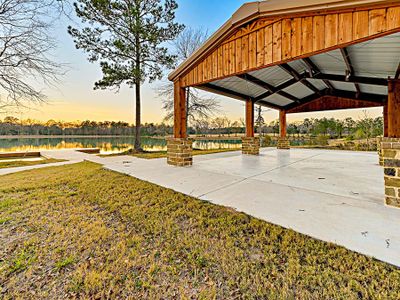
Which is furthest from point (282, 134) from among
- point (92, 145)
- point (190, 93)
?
point (92, 145)

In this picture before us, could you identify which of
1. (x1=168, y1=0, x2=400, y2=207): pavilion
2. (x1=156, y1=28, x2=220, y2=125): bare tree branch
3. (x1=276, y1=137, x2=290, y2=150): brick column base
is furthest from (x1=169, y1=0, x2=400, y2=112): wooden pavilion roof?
(x1=156, y1=28, x2=220, y2=125): bare tree branch

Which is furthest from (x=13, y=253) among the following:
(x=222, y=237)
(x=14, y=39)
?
(x=14, y=39)

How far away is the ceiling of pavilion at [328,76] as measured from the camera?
380 centimetres

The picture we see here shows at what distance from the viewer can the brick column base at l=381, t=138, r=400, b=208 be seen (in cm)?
271

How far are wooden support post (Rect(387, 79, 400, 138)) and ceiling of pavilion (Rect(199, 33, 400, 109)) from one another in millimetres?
691

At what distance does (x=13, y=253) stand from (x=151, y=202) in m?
1.64

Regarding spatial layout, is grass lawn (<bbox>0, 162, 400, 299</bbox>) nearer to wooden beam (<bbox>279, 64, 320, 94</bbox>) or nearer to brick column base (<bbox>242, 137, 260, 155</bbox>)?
wooden beam (<bbox>279, 64, 320, 94</bbox>)

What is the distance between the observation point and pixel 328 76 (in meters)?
5.99

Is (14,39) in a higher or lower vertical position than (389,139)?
higher

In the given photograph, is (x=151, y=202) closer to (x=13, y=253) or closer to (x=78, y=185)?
(x=13, y=253)

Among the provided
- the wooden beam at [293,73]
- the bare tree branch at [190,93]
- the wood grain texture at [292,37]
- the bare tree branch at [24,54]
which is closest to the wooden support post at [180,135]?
the wood grain texture at [292,37]

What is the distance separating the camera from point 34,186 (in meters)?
4.35

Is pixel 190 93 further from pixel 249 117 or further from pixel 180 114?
pixel 180 114

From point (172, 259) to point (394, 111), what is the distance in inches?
154
